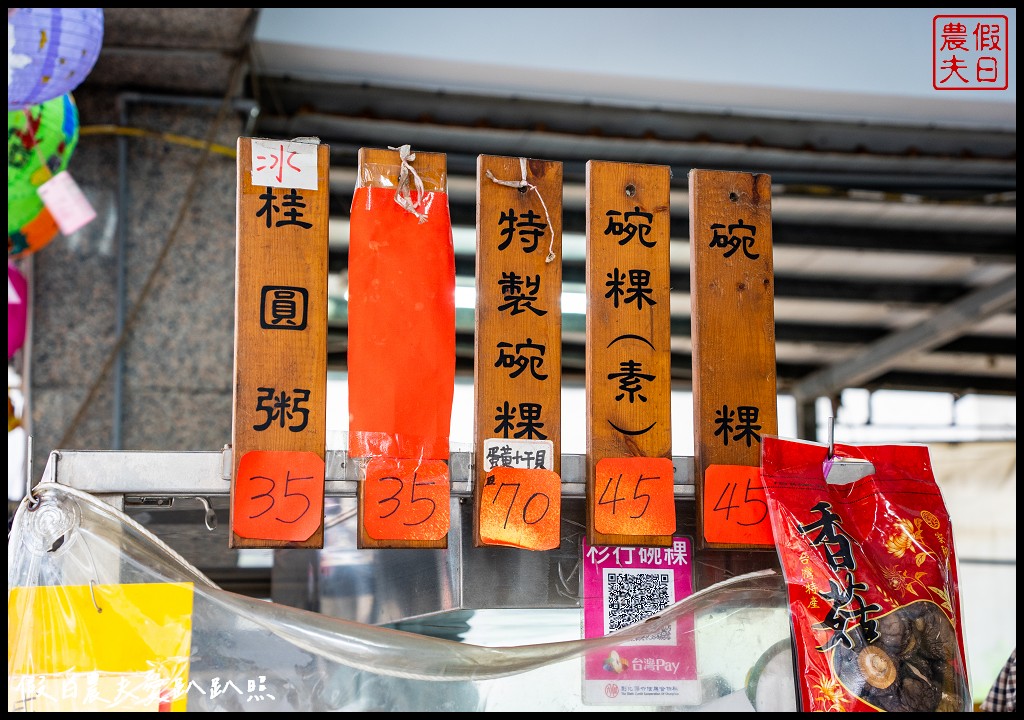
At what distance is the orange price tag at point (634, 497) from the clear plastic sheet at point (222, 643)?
388 millimetres

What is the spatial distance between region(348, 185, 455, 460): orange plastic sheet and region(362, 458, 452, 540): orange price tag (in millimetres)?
31

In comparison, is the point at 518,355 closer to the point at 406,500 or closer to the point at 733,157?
the point at 406,500

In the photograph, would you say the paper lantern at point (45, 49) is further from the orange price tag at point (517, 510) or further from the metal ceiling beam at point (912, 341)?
the metal ceiling beam at point (912, 341)

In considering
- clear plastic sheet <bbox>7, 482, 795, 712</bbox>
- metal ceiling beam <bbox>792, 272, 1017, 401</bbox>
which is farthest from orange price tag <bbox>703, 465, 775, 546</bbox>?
metal ceiling beam <bbox>792, 272, 1017, 401</bbox>

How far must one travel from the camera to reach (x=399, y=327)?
2498 mm

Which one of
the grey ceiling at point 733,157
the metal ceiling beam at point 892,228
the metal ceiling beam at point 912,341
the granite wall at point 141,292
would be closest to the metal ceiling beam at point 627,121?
the grey ceiling at point 733,157

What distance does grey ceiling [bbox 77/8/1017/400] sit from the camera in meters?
5.86

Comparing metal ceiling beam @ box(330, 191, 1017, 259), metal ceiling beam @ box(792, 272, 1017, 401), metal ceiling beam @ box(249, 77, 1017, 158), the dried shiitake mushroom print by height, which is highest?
metal ceiling beam @ box(249, 77, 1017, 158)

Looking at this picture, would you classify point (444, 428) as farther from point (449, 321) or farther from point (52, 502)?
point (52, 502)

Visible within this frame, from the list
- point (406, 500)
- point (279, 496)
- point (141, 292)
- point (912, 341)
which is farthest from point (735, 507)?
point (912, 341)

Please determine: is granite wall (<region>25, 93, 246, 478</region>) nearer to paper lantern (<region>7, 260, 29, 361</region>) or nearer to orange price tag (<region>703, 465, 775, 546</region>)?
paper lantern (<region>7, 260, 29, 361</region>)

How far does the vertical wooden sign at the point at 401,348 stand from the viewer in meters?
2.41

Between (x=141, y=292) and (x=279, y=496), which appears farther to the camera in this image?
(x=141, y=292)

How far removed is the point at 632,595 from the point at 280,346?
3.81ft
